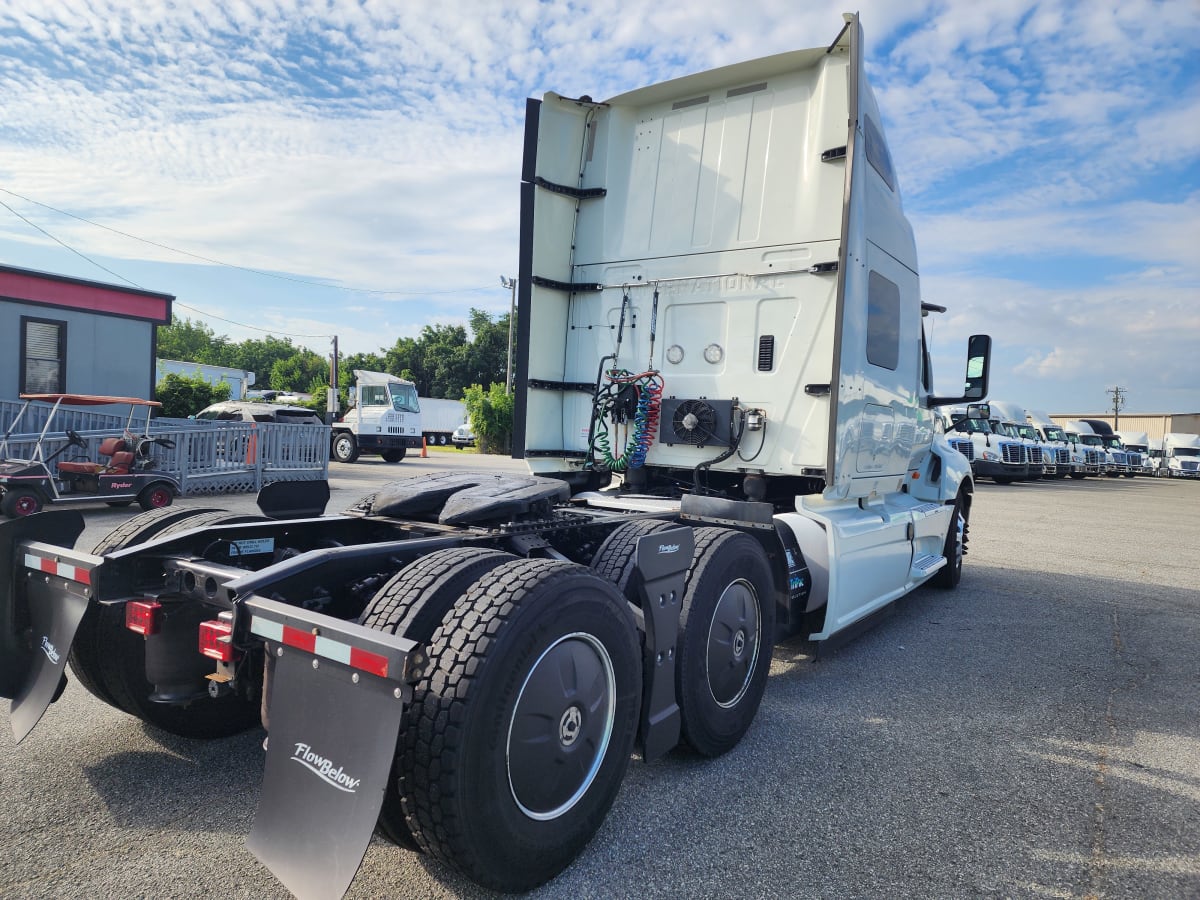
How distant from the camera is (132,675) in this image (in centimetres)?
305

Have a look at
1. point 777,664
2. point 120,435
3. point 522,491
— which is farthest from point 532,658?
point 120,435

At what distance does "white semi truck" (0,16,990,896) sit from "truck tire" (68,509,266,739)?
0.04 ft

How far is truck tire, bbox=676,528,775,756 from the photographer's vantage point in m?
3.16

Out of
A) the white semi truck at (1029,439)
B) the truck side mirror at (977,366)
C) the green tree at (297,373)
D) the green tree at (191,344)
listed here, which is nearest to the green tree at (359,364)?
the green tree at (297,373)

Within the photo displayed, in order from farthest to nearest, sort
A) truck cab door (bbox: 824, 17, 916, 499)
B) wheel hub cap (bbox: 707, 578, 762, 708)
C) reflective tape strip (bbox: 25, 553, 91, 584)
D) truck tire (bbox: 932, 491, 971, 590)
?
truck tire (bbox: 932, 491, 971, 590) < truck cab door (bbox: 824, 17, 916, 499) < wheel hub cap (bbox: 707, 578, 762, 708) < reflective tape strip (bbox: 25, 553, 91, 584)

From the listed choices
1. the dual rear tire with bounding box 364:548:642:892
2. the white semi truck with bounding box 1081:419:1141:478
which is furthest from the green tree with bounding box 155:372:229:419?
the white semi truck with bounding box 1081:419:1141:478

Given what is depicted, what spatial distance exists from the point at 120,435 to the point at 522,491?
10.5 metres

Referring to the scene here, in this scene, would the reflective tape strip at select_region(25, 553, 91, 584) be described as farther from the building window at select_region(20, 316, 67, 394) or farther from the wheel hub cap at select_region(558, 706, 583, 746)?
the building window at select_region(20, 316, 67, 394)

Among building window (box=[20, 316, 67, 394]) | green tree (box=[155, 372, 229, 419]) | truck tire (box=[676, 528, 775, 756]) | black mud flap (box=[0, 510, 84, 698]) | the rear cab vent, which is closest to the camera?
black mud flap (box=[0, 510, 84, 698])

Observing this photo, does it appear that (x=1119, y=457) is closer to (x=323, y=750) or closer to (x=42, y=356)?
(x=42, y=356)

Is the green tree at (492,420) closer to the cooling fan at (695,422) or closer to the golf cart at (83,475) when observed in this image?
the golf cart at (83,475)

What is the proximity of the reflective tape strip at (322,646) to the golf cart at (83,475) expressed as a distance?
921cm

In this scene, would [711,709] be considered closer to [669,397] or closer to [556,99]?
[669,397]

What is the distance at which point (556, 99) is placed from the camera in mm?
5199
